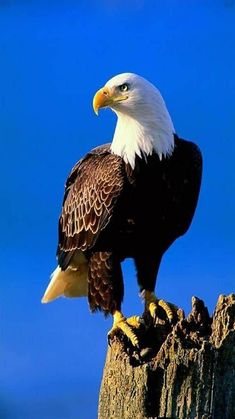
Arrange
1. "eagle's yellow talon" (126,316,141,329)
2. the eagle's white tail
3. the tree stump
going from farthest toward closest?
the eagle's white tail → "eagle's yellow talon" (126,316,141,329) → the tree stump

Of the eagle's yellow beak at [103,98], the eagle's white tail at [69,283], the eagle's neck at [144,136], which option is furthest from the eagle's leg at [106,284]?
the eagle's yellow beak at [103,98]

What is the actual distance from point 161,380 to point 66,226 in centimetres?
334

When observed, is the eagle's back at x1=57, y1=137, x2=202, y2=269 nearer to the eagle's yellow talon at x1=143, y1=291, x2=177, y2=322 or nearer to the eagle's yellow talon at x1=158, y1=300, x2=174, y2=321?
the eagle's yellow talon at x1=143, y1=291, x2=177, y2=322

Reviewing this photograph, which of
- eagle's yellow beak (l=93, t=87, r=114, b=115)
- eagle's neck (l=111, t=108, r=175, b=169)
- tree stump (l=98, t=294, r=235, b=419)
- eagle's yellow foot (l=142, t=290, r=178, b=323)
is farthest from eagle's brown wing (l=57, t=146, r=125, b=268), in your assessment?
tree stump (l=98, t=294, r=235, b=419)

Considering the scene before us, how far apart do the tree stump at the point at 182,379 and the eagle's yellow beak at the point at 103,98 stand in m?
2.47

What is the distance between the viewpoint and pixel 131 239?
6.88 meters

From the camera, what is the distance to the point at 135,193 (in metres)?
6.70

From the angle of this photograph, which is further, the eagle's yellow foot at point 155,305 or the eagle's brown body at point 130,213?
the eagle's brown body at point 130,213

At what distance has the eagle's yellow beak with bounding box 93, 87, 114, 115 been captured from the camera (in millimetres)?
6727

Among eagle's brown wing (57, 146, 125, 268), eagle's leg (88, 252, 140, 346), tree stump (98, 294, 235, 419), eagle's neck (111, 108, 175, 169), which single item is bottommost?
A: tree stump (98, 294, 235, 419)

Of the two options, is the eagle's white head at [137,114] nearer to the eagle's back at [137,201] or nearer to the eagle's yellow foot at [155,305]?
the eagle's back at [137,201]

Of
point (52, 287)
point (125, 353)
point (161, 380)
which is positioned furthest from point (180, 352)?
point (52, 287)

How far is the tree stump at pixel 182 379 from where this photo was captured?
4.27m

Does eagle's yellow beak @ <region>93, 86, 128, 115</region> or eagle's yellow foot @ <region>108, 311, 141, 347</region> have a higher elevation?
eagle's yellow beak @ <region>93, 86, 128, 115</region>
